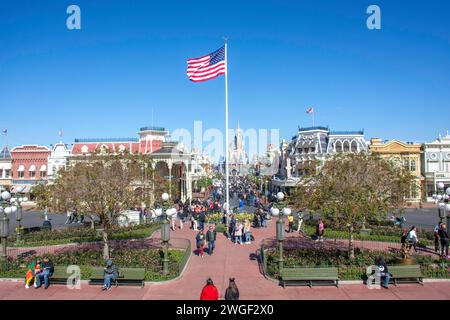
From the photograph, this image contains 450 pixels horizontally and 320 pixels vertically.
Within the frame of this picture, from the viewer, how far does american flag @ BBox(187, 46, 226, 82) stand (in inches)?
1037

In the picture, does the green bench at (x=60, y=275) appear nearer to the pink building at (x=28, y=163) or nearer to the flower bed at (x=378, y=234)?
the flower bed at (x=378, y=234)

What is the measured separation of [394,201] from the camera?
18203 mm

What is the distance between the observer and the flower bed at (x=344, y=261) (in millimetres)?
14680

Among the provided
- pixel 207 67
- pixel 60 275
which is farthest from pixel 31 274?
pixel 207 67

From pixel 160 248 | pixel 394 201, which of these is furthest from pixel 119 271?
pixel 394 201

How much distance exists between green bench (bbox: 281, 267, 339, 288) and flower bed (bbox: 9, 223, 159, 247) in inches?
512

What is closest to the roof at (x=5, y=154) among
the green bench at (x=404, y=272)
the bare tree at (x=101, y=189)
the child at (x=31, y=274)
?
the bare tree at (x=101, y=189)

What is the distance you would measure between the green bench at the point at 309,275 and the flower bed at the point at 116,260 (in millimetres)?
4518

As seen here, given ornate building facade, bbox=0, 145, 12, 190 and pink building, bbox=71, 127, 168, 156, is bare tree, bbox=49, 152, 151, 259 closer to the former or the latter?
pink building, bbox=71, 127, 168, 156

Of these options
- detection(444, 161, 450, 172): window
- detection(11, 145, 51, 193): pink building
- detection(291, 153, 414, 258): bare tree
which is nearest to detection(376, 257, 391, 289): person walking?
detection(291, 153, 414, 258): bare tree

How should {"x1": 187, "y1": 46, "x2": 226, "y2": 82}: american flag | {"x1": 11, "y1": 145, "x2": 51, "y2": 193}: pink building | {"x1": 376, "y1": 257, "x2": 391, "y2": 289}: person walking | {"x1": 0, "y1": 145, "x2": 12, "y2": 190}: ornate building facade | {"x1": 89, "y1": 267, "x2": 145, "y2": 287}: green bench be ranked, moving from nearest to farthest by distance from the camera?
{"x1": 376, "y1": 257, "x2": 391, "y2": 289}: person walking, {"x1": 89, "y1": 267, "x2": 145, "y2": 287}: green bench, {"x1": 187, "y1": 46, "x2": 226, "y2": 82}: american flag, {"x1": 11, "y1": 145, "x2": 51, "y2": 193}: pink building, {"x1": 0, "y1": 145, "x2": 12, "y2": 190}: ornate building facade
